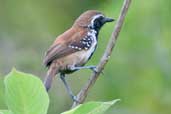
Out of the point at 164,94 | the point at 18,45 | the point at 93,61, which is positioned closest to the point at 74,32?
the point at 93,61

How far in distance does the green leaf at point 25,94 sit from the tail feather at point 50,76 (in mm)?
2064

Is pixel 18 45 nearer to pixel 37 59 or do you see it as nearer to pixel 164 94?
pixel 37 59

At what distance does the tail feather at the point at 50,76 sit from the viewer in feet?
14.0

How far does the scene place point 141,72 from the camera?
7.48 meters

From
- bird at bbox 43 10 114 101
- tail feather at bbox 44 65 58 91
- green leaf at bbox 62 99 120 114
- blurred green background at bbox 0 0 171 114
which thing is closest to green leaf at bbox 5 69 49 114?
green leaf at bbox 62 99 120 114

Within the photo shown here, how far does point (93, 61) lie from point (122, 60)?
43cm

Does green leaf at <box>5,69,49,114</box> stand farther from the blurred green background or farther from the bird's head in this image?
the blurred green background

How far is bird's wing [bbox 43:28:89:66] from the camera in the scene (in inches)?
191

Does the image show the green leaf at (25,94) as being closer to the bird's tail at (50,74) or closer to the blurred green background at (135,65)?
the bird's tail at (50,74)

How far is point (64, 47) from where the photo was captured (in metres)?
5.14

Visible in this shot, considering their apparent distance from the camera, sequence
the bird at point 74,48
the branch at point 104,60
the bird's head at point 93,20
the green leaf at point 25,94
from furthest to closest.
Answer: the bird's head at point 93,20
the bird at point 74,48
the branch at point 104,60
the green leaf at point 25,94

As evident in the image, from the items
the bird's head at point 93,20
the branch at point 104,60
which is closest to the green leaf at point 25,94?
the branch at point 104,60

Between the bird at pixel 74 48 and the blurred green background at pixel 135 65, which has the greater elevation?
the bird at pixel 74 48

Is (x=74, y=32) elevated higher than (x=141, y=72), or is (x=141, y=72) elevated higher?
(x=74, y=32)
